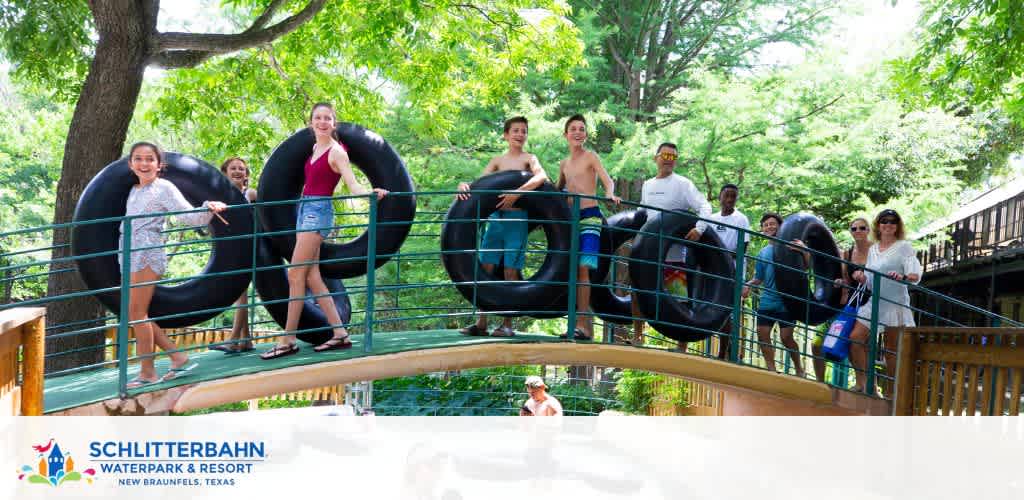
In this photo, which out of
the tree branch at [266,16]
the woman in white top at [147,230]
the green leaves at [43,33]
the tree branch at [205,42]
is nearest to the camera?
the woman in white top at [147,230]

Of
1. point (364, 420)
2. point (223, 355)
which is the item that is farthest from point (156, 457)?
point (364, 420)

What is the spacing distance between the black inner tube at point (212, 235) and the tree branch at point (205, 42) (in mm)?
2998

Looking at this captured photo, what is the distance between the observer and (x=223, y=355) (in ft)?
21.2

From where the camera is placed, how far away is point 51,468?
475 cm

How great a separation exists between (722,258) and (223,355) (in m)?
3.75

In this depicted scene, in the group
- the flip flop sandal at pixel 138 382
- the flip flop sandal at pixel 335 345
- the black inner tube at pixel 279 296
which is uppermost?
the black inner tube at pixel 279 296

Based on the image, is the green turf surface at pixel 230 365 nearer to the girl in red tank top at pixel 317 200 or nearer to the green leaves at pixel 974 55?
the girl in red tank top at pixel 317 200

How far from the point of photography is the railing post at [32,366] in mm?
4492

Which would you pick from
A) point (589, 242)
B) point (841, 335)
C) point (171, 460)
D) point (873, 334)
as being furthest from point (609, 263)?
point (171, 460)

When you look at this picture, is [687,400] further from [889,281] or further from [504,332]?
[504,332]

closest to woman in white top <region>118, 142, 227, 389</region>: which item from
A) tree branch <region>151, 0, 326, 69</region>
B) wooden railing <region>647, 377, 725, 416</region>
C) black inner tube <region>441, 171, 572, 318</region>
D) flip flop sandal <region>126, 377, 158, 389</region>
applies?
flip flop sandal <region>126, 377, 158, 389</region>

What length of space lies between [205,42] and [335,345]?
4273mm

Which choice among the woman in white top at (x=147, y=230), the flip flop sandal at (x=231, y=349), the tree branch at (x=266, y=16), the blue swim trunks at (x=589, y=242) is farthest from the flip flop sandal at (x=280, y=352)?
the tree branch at (x=266, y=16)

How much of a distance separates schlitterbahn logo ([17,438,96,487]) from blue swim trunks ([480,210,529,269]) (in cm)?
280
